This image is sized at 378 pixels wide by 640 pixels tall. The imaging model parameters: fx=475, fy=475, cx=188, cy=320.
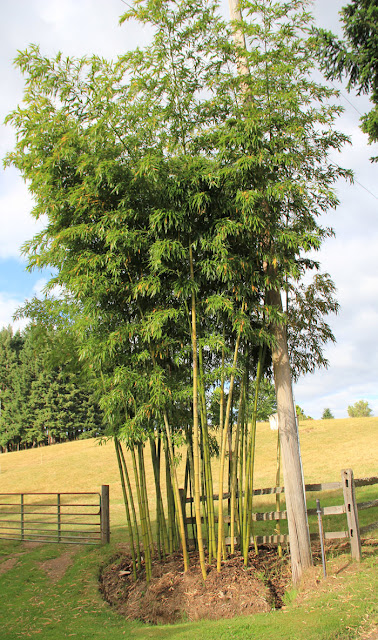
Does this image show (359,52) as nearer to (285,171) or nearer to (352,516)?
(285,171)

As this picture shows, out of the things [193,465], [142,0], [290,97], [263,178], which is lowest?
[193,465]

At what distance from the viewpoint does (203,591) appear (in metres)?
4.78

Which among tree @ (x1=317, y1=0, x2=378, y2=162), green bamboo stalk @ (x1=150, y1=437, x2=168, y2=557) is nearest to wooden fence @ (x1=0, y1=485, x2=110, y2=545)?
green bamboo stalk @ (x1=150, y1=437, x2=168, y2=557)

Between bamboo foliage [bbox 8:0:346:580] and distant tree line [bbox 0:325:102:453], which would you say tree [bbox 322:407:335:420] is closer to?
distant tree line [bbox 0:325:102:453]

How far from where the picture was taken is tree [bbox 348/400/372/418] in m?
56.2

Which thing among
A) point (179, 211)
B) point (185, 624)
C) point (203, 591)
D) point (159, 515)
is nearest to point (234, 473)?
point (159, 515)

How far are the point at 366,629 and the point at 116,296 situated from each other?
3.88m

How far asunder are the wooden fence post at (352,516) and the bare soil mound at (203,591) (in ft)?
2.55

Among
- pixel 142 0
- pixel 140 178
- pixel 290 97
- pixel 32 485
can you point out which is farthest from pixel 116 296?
pixel 32 485

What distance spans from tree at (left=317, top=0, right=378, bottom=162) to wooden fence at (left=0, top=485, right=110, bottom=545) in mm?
7267

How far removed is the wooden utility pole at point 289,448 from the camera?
5109 millimetres

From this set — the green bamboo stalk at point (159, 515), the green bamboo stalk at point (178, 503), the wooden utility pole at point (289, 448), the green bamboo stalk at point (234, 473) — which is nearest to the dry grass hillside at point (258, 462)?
the green bamboo stalk at point (159, 515)

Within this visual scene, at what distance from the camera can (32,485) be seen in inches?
713

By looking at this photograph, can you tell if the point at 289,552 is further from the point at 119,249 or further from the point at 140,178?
the point at 140,178
